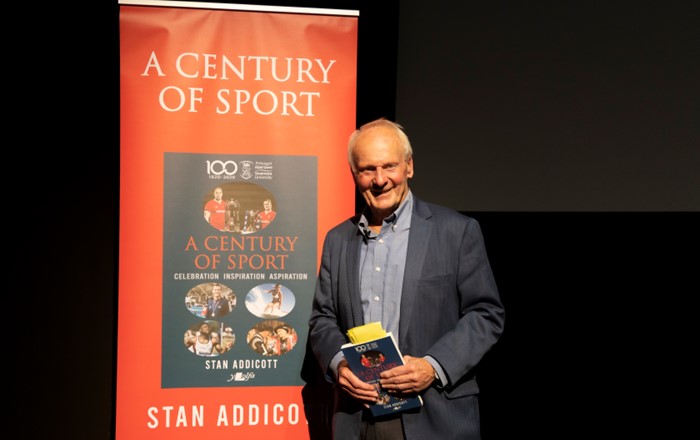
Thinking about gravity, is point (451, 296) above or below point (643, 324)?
above

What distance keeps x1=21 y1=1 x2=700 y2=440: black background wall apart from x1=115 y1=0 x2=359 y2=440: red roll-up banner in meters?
0.34

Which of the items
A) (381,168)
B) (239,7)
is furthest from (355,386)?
(239,7)

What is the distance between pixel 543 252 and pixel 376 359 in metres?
1.40

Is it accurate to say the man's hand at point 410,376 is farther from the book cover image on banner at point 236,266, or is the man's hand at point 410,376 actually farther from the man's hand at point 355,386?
the book cover image on banner at point 236,266

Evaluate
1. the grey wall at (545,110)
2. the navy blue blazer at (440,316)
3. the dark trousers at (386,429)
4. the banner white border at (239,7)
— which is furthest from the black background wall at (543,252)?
the dark trousers at (386,429)

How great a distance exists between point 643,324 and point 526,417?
2.37 ft

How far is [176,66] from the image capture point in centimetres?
268

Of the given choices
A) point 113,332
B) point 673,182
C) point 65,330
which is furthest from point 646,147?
point 65,330

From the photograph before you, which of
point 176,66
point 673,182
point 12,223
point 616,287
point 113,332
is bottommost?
point 113,332

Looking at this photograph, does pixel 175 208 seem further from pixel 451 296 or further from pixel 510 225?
pixel 510 225

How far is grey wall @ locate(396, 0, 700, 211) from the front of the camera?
3158mm

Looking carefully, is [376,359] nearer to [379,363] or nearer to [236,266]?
[379,363]

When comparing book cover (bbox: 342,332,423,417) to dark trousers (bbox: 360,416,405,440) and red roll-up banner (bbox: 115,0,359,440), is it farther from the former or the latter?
red roll-up banner (bbox: 115,0,359,440)

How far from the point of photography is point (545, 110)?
316cm
